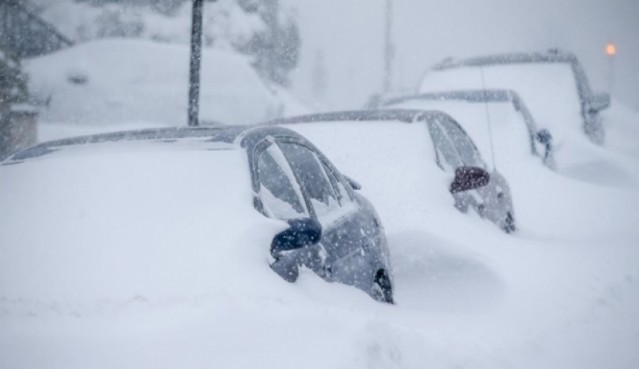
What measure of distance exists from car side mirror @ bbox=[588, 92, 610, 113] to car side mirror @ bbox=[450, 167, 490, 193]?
240 inches

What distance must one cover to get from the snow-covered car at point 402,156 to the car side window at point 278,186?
1.60 meters

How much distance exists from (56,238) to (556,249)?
431 cm

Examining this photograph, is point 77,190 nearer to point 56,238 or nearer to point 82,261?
point 56,238

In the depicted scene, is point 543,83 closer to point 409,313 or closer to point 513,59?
point 513,59

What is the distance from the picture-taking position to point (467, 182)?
5.86 metres

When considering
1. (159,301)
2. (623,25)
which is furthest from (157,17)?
(623,25)

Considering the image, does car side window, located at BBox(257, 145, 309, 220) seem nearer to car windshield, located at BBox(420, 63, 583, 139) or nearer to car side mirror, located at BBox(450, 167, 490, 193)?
car side mirror, located at BBox(450, 167, 490, 193)

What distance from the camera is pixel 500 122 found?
378 inches

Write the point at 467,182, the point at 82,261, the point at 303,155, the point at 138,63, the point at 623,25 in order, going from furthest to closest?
the point at 623,25, the point at 138,63, the point at 467,182, the point at 303,155, the point at 82,261

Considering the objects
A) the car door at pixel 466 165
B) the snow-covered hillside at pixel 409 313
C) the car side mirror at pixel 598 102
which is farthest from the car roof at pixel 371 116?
the car side mirror at pixel 598 102

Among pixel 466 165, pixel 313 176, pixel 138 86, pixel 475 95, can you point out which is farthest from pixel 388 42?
pixel 313 176

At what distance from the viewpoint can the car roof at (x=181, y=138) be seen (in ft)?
12.7

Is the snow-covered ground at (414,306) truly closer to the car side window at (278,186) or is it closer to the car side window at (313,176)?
the car side window at (278,186)

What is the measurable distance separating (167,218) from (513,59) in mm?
9887
